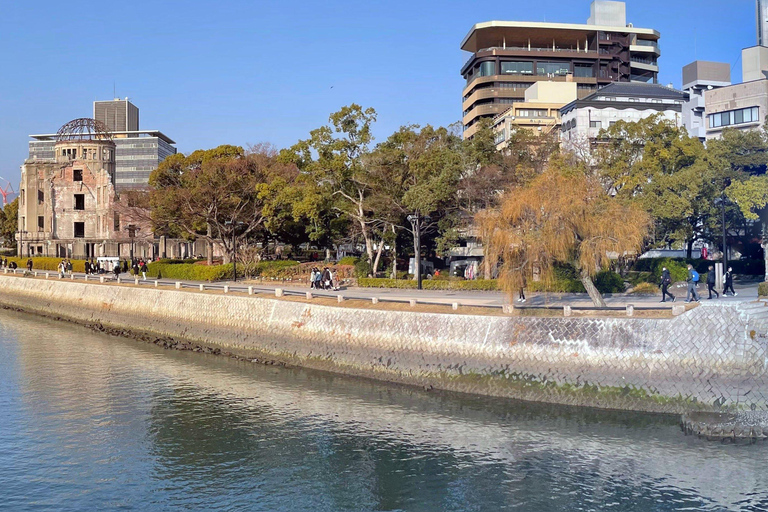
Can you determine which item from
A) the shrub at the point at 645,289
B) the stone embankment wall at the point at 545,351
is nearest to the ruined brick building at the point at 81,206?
the stone embankment wall at the point at 545,351

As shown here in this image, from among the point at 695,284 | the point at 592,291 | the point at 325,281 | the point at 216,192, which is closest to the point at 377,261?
the point at 325,281

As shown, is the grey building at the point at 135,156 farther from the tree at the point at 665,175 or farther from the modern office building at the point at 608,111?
the tree at the point at 665,175

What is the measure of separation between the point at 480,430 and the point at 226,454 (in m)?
8.64

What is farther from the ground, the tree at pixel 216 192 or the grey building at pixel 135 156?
the grey building at pixel 135 156

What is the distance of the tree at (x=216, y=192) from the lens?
187ft

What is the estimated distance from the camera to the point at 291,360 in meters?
35.1

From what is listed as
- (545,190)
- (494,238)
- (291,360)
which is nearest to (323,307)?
(291,360)

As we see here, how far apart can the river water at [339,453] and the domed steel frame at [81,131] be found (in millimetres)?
70883

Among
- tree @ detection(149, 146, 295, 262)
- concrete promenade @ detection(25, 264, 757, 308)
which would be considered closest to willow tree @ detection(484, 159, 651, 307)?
concrete promenade @ detection(25, 264, 757, 308)

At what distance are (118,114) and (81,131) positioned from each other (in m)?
105

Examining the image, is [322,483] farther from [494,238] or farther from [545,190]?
[545,190]

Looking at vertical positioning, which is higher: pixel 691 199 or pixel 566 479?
pixel 691 199

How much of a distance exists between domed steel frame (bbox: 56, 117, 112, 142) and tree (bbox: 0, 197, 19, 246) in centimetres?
2743

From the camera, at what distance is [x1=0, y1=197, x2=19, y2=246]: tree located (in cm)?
11544
